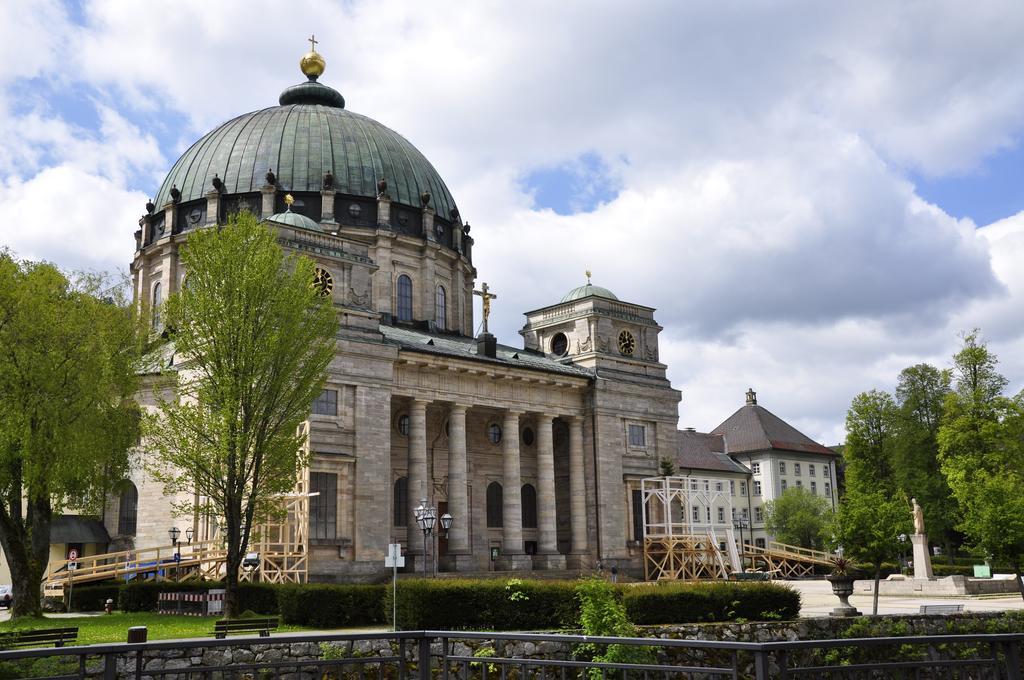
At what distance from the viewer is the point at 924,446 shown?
213ft

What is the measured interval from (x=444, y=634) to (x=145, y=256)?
5374cm

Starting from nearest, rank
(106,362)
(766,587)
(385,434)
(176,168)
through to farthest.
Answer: (766,587)
(106,362)
(385,434)
(176,168)

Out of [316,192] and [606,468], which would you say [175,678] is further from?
[316,192]

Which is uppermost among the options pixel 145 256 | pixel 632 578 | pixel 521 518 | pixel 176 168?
pixel 176 168

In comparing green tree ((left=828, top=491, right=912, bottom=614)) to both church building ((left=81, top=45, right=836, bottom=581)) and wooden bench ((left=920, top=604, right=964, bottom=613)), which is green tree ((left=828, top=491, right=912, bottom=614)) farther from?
church building ((left=81, top=45, right=836, bottom=581))

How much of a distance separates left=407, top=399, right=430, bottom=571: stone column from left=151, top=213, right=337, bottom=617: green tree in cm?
1446

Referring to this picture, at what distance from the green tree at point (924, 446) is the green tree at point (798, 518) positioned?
31.9 ft

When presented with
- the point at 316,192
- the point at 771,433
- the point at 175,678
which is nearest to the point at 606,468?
the point at 316,192

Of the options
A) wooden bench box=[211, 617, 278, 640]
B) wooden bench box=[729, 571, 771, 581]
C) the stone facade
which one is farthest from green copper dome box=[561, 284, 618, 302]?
wooden bench box=[211, 617, 278, 640]

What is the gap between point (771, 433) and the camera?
89.8 meters

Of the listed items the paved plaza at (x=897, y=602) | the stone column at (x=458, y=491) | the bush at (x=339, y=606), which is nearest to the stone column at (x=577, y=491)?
the stone column at (x=458, y=491)

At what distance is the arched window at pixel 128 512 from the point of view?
45.0 metres

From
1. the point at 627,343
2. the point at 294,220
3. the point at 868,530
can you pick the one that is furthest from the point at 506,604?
the point at 627,343

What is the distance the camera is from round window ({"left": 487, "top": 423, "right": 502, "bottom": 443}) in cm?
5148
